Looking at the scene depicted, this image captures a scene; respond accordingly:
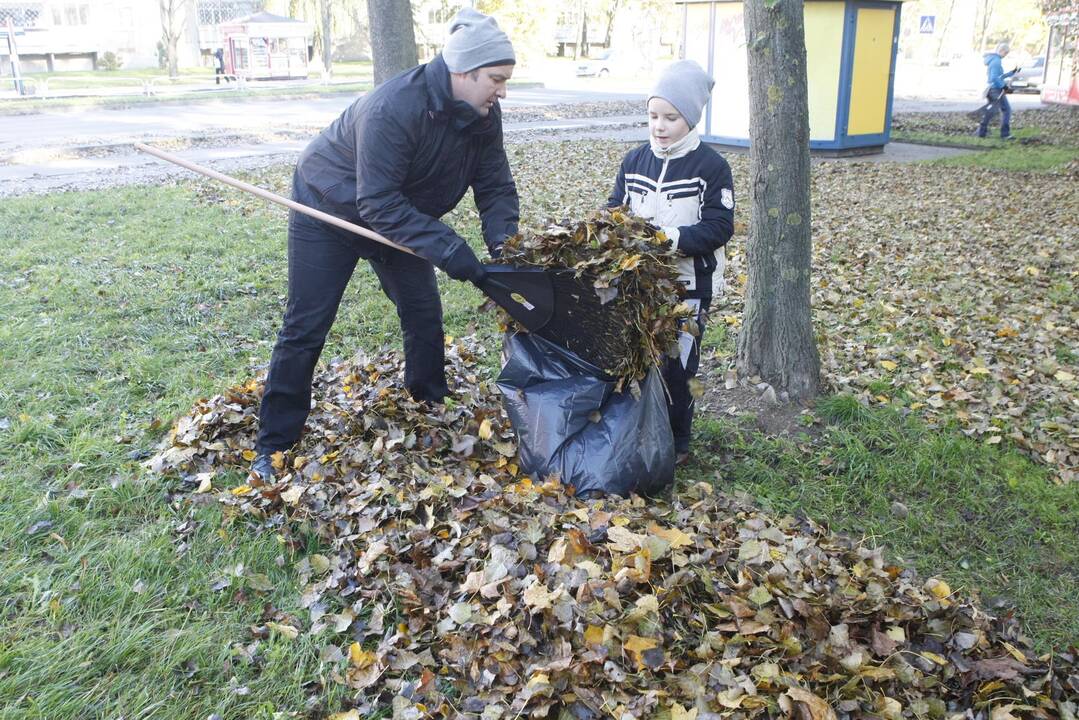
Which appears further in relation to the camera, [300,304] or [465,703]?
[300,304]

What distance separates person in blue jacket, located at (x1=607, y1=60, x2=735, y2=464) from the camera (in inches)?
128

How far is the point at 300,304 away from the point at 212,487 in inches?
32.5

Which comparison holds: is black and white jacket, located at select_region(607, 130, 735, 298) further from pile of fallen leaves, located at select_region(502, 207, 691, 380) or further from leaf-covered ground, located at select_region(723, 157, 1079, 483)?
leaf-covered ground, located at select_region(723, 157, 1079, 483)

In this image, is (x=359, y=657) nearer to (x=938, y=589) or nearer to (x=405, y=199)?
(x=405, y=199)

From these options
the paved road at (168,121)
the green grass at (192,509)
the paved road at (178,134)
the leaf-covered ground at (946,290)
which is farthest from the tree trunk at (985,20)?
the green grass at (192,509)

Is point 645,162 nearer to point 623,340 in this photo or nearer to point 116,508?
point 623,340

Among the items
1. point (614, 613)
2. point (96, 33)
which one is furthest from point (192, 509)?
point (96, 33)

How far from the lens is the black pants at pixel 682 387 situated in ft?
11.5

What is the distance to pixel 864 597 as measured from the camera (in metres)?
2.55

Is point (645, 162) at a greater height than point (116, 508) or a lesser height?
greater

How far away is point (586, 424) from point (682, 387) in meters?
Result: 0.56

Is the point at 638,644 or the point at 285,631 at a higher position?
the point at 638,644

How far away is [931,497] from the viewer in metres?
3.50

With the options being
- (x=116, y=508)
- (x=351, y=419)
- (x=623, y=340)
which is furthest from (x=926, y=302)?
(x=116, y=508)
